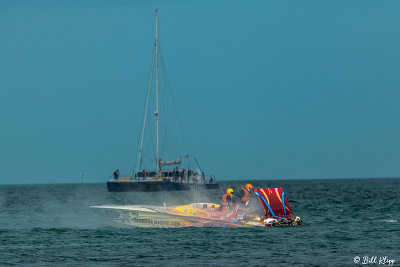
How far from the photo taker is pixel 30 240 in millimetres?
28953

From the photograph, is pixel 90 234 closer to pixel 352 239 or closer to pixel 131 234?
pixel 131 234

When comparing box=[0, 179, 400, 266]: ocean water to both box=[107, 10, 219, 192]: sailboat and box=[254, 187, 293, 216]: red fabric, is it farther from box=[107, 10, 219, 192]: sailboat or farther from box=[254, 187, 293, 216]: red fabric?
box=[107, 10, 219, 192]: sailboat

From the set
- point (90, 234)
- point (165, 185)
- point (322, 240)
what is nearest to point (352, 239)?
point (322, 240)

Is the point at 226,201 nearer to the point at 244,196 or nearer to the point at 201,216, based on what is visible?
the point at 244,196

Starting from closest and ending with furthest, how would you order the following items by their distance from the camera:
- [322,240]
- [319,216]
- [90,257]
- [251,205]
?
[90,257] < [322,240] < [251,205] < [319,216]

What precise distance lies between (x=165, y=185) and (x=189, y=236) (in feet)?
222

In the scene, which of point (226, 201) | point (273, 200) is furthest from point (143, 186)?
point (226, 201)
